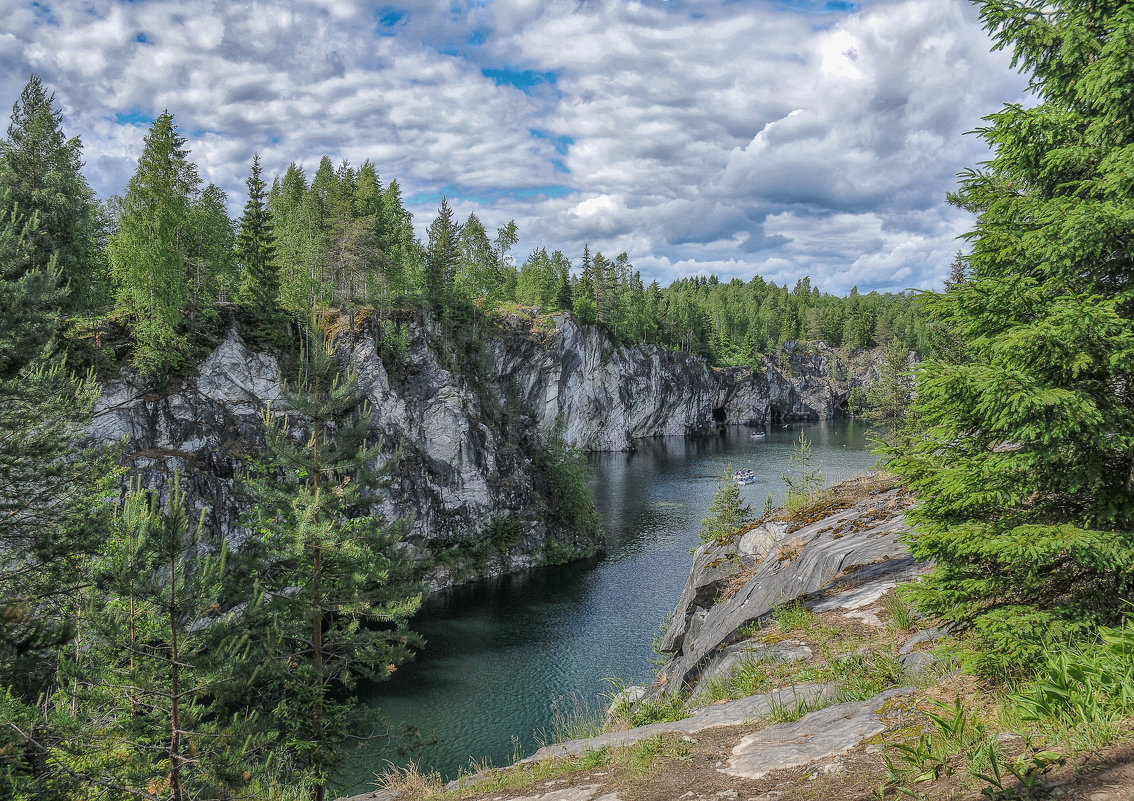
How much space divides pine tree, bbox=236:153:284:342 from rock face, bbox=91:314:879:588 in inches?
77.5

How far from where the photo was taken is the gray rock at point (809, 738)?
4.77m

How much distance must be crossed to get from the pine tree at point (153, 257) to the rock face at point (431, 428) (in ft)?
7.70

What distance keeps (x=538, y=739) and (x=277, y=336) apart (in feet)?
106

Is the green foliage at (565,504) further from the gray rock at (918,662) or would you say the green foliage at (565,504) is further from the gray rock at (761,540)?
the gray rock at (918,662)

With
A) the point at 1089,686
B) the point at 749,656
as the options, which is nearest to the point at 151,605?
the point at 749,656

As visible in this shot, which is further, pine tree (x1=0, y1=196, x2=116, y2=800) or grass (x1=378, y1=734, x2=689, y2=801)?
pine tree (x1=0, y1=196, x2=116, y2=800)

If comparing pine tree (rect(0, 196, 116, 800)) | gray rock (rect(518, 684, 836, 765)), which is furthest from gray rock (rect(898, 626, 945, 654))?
pine tree (rect(0, 196, 116, 800))

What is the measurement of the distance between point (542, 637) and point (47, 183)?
37.2 meters

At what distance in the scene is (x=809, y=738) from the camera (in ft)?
16.8

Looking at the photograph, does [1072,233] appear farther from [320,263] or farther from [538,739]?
[320,263]

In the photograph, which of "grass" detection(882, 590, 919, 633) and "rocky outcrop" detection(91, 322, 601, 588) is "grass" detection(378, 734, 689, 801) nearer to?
"grass" detection(882, 590, 919, 633)

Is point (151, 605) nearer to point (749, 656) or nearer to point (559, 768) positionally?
point (559, 768)

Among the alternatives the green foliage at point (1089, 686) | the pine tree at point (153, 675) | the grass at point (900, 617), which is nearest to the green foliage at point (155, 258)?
the pine tree at point (153, 675)

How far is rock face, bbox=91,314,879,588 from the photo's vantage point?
113 ft
